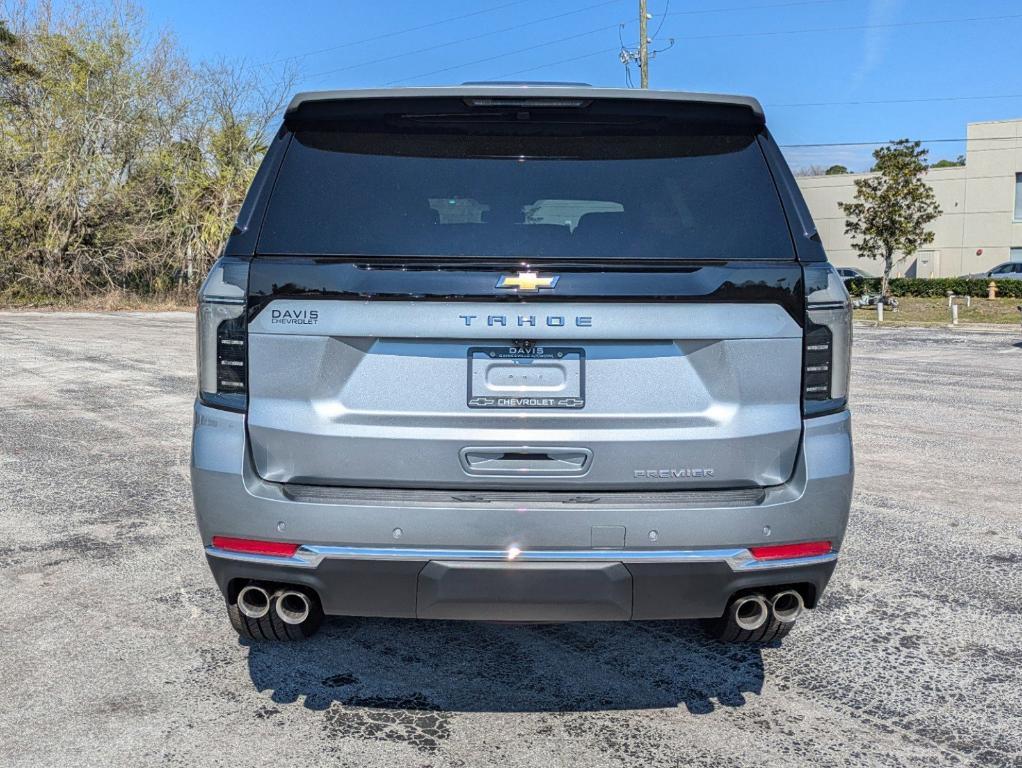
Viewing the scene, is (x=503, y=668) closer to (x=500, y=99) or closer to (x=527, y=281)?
(x=527, y=281)

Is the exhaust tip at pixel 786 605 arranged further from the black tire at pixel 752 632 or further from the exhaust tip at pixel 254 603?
the exhaust tip at pixel 254 603

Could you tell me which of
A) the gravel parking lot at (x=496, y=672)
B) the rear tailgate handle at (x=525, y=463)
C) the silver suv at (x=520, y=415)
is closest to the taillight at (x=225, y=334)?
the silver suv at (x=520, y=415)

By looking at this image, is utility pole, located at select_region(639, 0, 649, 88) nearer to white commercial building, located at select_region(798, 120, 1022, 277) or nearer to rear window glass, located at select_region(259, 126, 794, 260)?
white commercial building, located at select_region(798, 120, 1022, 277)

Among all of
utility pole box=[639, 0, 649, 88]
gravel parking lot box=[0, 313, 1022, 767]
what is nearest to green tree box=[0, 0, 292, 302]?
utility pole box=[639, 0, 649, 88]

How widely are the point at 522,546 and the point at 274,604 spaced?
89 centimetres

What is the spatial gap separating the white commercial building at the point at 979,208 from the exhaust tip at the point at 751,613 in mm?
53044

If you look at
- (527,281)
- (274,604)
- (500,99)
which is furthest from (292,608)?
(500,99)

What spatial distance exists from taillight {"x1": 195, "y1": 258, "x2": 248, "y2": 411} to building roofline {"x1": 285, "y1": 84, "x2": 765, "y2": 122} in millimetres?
629

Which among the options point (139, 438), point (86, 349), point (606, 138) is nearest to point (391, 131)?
point (606, 138)

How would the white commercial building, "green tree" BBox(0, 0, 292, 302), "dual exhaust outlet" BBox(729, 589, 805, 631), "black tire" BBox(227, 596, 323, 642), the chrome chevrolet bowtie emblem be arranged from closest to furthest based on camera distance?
the chrome chevrolet bowtie emblem, "dual exhaust outlet" BBox(729, 589, 805, 631), "black tire" BBox(227, 596, 323, 642), "green tree" BBox(0, 0, 292, 302), the white commercial building

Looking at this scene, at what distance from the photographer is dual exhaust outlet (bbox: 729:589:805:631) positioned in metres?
3.05

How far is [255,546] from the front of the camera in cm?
291

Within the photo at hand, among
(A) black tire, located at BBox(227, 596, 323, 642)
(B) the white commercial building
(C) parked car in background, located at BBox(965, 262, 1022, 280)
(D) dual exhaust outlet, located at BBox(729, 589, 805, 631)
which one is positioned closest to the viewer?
(D) dual exhaust outlet, located at BBox(729, 589, 805, 631)

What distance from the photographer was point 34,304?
102 ft
